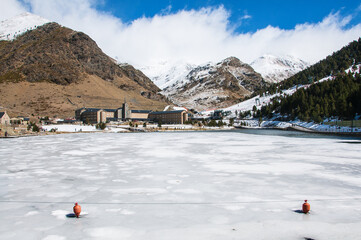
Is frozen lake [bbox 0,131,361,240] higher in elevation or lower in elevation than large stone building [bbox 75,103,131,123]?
lower

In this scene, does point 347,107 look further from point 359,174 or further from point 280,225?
point 280,225

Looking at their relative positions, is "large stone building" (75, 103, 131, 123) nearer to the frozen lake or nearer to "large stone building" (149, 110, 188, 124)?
"large stone building" (149, 110, 188, 124)

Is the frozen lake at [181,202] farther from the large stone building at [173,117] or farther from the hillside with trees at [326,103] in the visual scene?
the large stone building at [173,117]

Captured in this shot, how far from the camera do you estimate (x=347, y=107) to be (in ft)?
324

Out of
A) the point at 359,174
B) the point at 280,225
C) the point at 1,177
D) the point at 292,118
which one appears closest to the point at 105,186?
the point at 1,177

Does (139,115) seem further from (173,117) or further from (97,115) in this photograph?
(97,115)

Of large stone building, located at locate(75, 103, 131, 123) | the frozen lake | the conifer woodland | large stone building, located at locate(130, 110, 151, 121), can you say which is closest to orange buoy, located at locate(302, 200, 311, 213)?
the frozen lake

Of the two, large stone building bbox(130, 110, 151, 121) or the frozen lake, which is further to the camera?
large stone building bbox(130, 110, 151, 121)

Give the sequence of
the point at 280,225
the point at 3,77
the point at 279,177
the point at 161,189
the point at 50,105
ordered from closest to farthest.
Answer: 1. the point at 280,225
2. the point at 161,189
3. the point at 279,177
4. the point at 50,105
5. the point at 3,77

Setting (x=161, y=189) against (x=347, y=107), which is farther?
(x=347, y=107)

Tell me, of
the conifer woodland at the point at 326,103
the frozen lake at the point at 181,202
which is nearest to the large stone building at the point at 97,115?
the conifer woodland at the point at 326,103

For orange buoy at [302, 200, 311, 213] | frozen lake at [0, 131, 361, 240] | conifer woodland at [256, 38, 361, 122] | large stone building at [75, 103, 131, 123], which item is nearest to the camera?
frozen lake at [0, 131, 361, 240]

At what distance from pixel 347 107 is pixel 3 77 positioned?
21716 cm

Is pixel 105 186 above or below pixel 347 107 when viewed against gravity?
below
